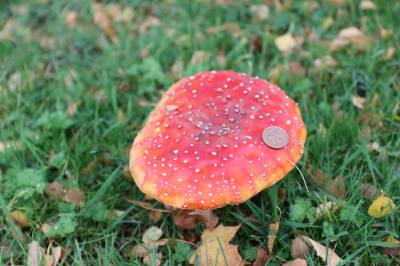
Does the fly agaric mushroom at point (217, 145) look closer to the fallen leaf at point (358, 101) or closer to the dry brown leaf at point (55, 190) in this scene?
the dry brown leaf at point (55, 190)

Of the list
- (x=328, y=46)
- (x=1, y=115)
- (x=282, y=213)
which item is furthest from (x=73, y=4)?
(x=282, y=213)

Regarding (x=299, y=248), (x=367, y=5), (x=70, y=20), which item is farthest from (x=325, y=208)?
(x=70, y=20)

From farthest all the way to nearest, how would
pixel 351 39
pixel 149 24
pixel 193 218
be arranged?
pixel 149 24 → pixel 351 39 → pixel 193 218

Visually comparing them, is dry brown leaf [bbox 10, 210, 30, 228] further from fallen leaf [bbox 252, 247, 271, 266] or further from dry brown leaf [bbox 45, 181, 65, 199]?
fallen leaf [bbox 252, 247, 271, 266]

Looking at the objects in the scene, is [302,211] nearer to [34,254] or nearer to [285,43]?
[34,254]

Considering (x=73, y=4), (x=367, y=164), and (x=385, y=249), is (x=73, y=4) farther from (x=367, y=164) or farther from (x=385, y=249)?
(x=385, y=249)
